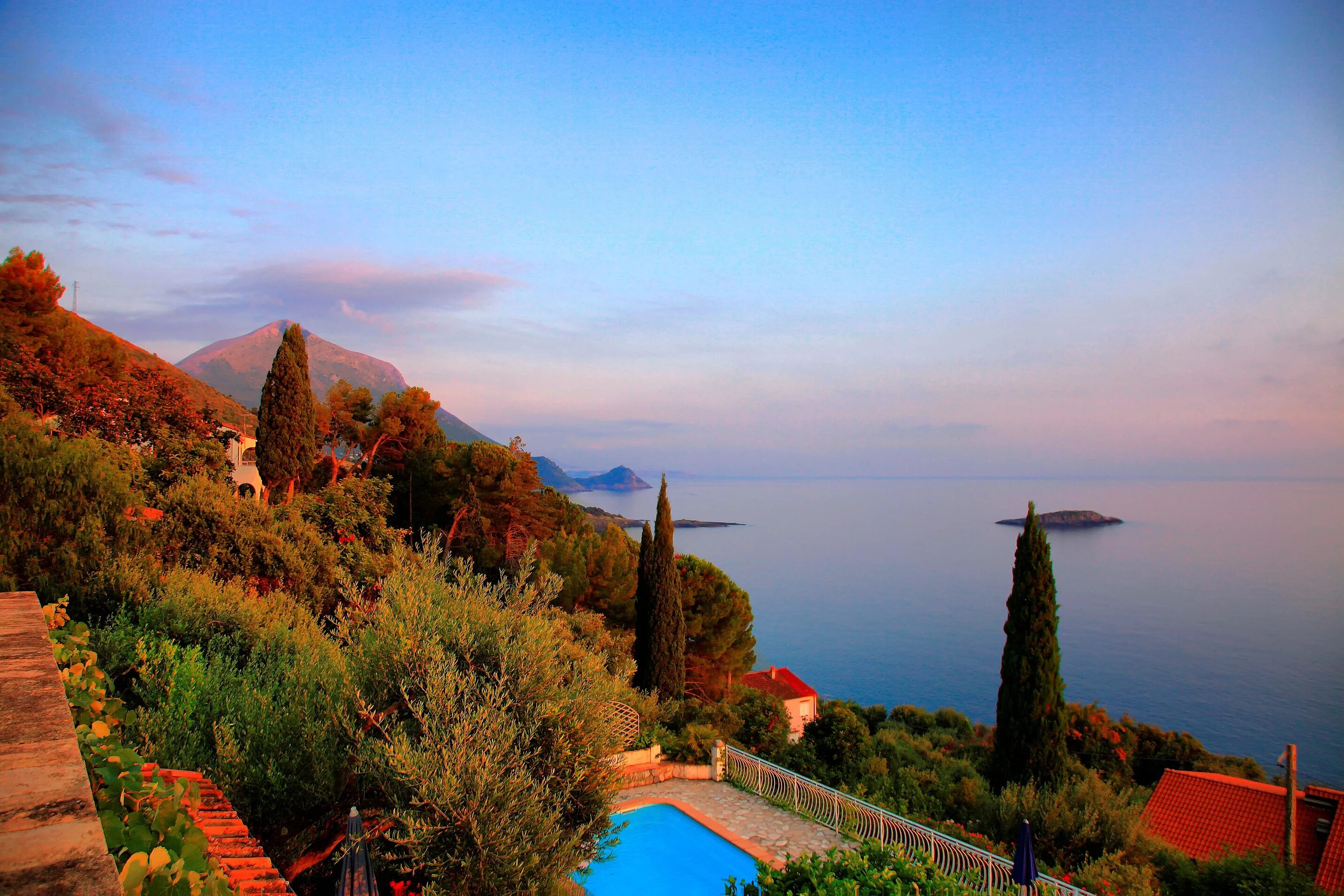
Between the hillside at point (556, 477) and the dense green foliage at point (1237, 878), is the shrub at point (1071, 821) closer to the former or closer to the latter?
the dense green foliage at point (1237, 878)

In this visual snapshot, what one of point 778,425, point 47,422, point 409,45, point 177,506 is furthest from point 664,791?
point 778,425

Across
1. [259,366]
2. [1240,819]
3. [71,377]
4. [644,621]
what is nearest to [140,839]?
[644,621]

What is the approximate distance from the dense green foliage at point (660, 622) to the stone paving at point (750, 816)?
14.2ft

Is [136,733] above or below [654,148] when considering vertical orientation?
below

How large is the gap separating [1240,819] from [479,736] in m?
15.1

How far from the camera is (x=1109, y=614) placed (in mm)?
58156

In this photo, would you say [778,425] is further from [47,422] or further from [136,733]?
[136,733]

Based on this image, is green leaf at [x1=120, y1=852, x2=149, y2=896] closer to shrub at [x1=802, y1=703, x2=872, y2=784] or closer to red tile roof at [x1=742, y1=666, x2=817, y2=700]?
shrub at [x1=802, y1=703, x2=872, y2=784]

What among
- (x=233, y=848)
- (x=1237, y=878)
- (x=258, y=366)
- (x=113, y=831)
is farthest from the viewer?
(x=258, y=366)

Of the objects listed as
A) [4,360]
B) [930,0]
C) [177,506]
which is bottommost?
[177,506]

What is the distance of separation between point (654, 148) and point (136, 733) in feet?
51.6

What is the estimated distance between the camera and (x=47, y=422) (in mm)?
12953

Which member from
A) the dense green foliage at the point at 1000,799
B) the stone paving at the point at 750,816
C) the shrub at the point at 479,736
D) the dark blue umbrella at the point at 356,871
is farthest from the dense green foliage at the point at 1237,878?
the dark blue umbrella at the point at 356,871

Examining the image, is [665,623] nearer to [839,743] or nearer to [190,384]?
[839,743]
